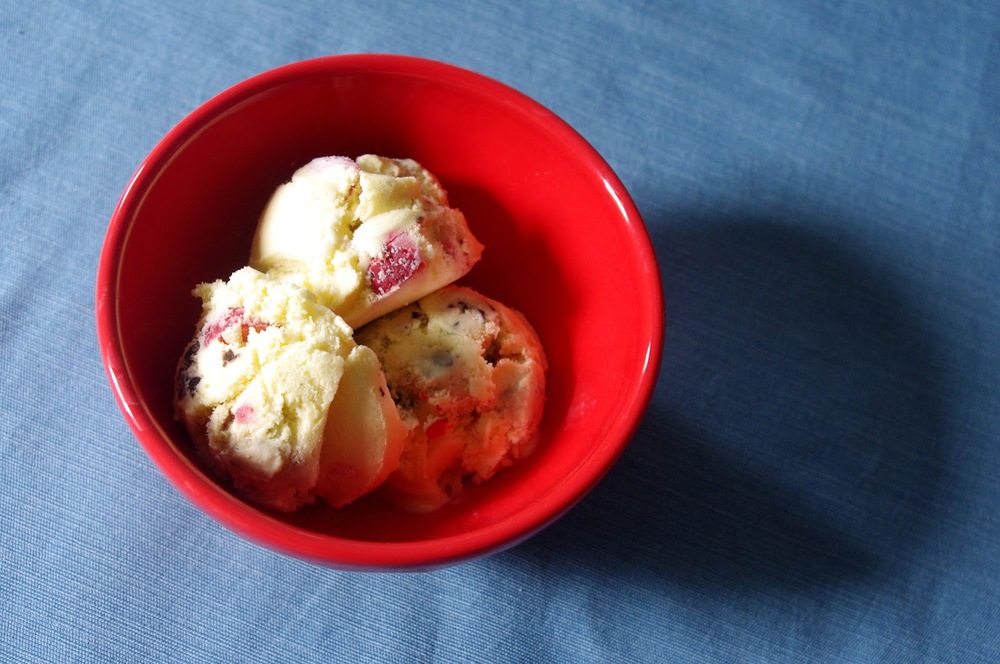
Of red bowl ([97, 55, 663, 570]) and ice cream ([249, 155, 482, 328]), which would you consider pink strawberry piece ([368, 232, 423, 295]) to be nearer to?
ice cream ([249, 155, 482, 328])

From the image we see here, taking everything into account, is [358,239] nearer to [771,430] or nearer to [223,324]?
[223,324]

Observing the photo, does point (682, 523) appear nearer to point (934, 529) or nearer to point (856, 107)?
point (934, 529)

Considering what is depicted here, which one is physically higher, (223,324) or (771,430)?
(223,324)

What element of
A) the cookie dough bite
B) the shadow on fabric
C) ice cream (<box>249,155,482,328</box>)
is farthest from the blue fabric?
ice cream (<box>249,155,482,328</box>)

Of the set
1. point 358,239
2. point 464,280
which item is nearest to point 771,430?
point 464,280

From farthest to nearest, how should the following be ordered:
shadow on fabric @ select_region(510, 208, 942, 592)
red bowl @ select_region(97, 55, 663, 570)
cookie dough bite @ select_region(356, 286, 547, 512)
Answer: shadow on fabric @ select_region(510, 208, 942, 592) < cookie dough bite @ select_region(356, 286, 547, 512) < red bowl @ select_region(97, 55, 663, 570)

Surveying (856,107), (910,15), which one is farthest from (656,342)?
(910,15)

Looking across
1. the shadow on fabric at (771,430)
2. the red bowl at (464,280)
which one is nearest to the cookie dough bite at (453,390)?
the red bowl at (464,280)
